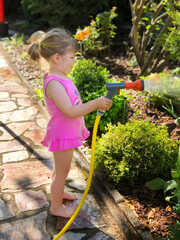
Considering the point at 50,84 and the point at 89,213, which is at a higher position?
the point at 50,84

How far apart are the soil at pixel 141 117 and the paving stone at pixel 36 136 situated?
2.80 ft

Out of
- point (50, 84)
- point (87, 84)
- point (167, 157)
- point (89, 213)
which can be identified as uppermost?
point (50, 84)

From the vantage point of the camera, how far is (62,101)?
1943mm

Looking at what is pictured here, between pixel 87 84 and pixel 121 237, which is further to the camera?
pixel 87 84

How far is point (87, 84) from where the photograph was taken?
3826 millimetres

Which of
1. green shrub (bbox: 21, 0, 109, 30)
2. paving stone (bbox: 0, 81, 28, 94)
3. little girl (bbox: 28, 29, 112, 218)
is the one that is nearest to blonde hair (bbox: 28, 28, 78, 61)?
little girl (bbox: 28, 29, 112, 218)

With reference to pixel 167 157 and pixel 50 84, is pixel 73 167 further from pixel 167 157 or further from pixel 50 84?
pixel 50 84

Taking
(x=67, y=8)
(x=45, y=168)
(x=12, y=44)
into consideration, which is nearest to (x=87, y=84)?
(x=45, y=168)

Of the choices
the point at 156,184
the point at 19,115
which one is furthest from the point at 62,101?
the point at 19,115

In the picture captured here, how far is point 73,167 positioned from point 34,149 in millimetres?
570

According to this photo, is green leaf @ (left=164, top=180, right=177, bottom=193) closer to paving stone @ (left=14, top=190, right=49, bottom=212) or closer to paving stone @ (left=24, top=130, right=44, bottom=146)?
paving stone @ (left=14, top=190, right=49, bottom=212)

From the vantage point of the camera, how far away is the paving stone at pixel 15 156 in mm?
3248

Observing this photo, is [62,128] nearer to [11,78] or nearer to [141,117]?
[141,117]

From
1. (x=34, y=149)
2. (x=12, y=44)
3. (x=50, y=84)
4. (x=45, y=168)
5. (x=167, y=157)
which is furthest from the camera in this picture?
(x=12, y=44)
